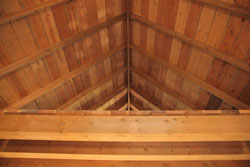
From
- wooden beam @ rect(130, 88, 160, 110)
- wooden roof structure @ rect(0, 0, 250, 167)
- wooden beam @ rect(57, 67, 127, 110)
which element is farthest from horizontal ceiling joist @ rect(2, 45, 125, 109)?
wooden beam @ rect(130, 88, 160, 110)

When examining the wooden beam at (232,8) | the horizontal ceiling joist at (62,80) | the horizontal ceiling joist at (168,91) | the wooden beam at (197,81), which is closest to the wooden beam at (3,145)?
the horizontal ceiling joist at (62,80)

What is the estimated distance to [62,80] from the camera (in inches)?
136

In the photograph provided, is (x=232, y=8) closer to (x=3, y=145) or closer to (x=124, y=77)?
(x=124, y=77)

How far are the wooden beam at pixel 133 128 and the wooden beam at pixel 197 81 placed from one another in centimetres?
117

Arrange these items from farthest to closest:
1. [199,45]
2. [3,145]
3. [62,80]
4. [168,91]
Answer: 1. [168,91]
2. [62,80]
3. [199,45]
4. [3,145]

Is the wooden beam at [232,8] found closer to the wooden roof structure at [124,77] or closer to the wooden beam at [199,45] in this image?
the wooden roof structure at [124,77]

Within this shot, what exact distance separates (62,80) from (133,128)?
205 cm

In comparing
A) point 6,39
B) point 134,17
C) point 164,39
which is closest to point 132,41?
point 134,17

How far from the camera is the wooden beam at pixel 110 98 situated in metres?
4.55

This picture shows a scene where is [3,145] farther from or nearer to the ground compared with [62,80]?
nearer to the ground

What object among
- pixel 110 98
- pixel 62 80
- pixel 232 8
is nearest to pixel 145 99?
pixel 110 98

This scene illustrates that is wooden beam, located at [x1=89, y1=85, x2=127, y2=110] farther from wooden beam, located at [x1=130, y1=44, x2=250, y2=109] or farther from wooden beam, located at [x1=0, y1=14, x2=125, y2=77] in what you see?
wooden beam, located at [x1=0, y1=14, x2=125, y2=77]

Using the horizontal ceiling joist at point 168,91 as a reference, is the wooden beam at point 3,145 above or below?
below

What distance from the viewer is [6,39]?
2.56 metres
